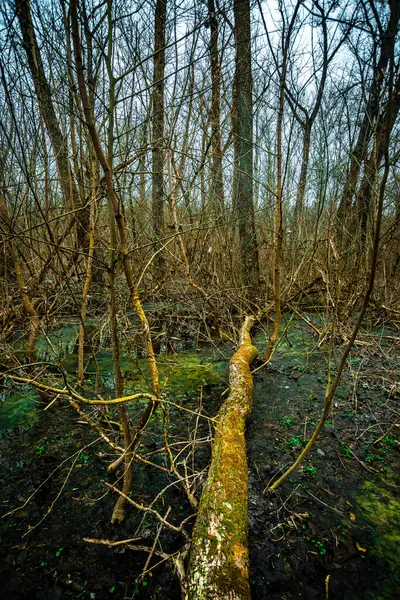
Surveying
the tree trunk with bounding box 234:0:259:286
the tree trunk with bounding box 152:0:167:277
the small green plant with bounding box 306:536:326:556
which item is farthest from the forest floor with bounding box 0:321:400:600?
the tree trunk with bounding box 234:0:259:286

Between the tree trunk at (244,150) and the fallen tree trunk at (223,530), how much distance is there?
137 inches

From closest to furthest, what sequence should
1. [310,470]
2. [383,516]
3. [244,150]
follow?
[383,516] → [310,470] → [244,150]

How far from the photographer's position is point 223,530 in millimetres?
1501

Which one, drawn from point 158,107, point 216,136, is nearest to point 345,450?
point 216,136

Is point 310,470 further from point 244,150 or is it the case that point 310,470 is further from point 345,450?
point 244,150

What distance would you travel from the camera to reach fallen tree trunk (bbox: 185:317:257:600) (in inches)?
50.1

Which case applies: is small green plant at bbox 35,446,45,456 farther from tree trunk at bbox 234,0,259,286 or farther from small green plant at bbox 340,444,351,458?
tree trunk at bbox 234,0,259,286

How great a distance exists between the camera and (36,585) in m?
1.54

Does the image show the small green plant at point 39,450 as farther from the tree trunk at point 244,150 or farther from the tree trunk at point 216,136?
the tree trunk at point 244,150

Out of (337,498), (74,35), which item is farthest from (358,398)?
(74,35)

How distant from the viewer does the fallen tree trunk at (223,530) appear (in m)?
1.27

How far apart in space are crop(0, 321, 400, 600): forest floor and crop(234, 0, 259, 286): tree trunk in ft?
10.1

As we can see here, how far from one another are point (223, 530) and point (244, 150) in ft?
18.1

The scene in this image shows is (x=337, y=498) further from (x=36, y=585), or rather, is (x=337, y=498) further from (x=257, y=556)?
(x=36, y=585)
